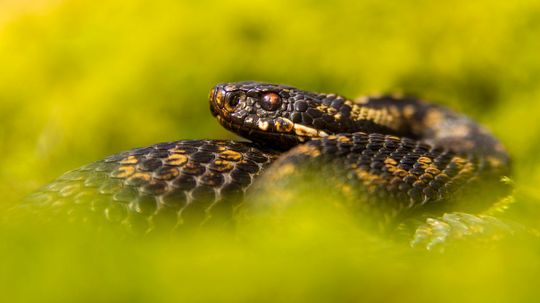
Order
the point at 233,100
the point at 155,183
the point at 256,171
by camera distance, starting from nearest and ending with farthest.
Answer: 1. the point at 155,183
2. the point at 256,171
3. the point at 233,100

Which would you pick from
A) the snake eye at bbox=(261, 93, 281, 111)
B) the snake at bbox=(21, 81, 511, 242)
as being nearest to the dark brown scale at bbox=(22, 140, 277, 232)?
the snake at bbox=(21, 81, 511, 242)

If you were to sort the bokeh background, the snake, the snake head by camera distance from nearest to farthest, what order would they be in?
the snake
the snake head
the bokeh background

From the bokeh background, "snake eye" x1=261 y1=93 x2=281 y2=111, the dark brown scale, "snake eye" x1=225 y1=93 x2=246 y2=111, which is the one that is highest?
the bokeh background

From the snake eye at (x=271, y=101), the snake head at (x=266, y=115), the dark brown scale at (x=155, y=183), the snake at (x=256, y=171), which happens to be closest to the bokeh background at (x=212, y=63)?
the snake at (x=256, y=171)

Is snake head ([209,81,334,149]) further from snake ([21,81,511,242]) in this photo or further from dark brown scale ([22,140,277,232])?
dark brown scale ([22,140,277,232])

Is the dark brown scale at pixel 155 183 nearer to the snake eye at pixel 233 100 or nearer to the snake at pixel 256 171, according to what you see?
the snake at pixel 256 171

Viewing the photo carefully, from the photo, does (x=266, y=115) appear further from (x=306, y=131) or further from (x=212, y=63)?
(x=212, y=63)

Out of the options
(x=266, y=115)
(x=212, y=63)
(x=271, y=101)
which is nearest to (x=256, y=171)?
(x=266, y=115)

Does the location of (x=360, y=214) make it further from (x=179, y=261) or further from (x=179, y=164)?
(x=179, y=261)
